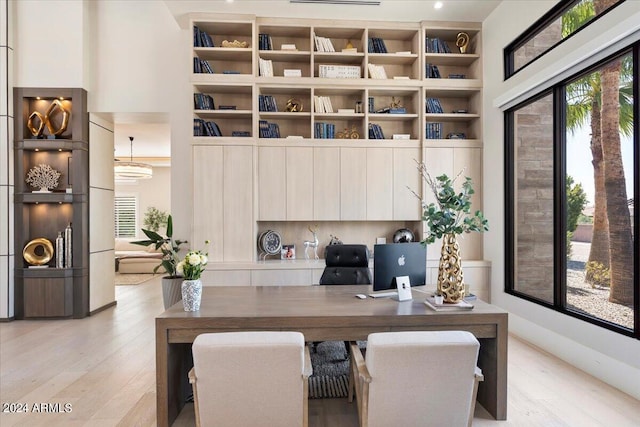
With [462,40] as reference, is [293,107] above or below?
below

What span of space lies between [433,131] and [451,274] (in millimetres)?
2881

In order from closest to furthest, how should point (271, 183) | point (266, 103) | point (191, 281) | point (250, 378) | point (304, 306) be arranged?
point (250, 378) < point (191, 281) < point (304, 306) < point (271, 183) < point (266, 103)

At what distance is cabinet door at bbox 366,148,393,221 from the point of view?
4754 millimetres

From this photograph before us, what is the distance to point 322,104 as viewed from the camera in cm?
479

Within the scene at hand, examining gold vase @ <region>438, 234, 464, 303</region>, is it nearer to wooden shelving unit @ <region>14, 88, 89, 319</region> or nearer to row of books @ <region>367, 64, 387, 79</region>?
row of books @ <region>367, 64, 387, 79</region>

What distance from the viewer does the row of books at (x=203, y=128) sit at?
15.1ft

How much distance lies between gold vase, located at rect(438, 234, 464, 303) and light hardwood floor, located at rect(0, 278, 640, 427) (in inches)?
30.0

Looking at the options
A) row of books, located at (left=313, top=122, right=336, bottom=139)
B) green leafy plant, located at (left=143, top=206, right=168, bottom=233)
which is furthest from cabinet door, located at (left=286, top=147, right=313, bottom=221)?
green leafy plant, located at (left=143, top=206, right=168, bottom=233)

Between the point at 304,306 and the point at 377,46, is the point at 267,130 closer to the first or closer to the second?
the point at 377,46

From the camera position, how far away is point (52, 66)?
475 centimetres

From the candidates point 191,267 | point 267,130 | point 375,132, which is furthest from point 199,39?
point 191,267

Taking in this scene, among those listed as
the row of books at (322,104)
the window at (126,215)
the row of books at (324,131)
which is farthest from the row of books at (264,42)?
the window at (126,215)

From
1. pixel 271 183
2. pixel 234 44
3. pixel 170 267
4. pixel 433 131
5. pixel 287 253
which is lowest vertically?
pixel 170 267

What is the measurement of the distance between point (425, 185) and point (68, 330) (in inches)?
177
